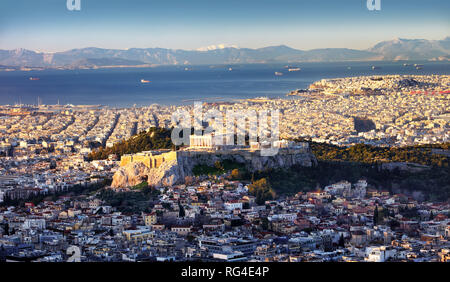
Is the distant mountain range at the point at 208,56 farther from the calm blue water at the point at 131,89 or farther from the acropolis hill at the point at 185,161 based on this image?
the acropolis hill at the point at 185,161

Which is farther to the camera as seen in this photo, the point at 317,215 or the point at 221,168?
the point at 221,168

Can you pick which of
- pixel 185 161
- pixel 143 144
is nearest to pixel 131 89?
pixel 143 144

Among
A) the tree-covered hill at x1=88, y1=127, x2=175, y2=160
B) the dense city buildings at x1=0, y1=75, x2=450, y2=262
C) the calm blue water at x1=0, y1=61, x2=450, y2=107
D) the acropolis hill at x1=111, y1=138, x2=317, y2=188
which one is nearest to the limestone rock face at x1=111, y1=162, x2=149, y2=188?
the acropolis hill at x1=111, y1=138, x2=317, y2=188

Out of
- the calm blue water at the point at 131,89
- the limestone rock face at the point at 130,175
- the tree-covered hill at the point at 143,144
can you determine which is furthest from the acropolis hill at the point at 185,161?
the calm blue water at the point at 131,89

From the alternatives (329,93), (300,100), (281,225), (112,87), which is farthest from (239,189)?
(112,87)

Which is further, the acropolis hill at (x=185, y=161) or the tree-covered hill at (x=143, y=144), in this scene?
the tree-covered hill at (x=143, y=144)

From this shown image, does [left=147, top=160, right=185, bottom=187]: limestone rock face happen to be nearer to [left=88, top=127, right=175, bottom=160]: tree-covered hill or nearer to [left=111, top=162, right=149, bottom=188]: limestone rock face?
[left=111, top=162, right=149, bottom=188]: limestone rock face

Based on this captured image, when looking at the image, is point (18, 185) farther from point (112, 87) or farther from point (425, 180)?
point (112, 87)

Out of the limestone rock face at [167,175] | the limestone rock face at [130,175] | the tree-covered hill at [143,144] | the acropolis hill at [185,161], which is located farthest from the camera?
the tree-covered hill at [143,144]
